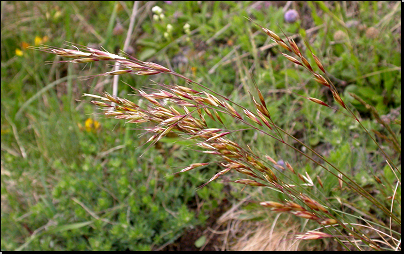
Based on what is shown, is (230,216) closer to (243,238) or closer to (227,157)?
(243,238)

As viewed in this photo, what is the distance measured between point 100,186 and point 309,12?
225 cm

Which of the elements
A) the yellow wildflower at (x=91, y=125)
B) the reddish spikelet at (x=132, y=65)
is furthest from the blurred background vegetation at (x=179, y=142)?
the reddish spikelet at (x=132, y=65)

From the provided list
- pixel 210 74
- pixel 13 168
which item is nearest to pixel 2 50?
pixel 13 168

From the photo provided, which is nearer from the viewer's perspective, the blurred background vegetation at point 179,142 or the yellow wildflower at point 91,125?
the blurred background vegetation at point 179,142

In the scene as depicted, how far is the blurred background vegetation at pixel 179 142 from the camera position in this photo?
236cm

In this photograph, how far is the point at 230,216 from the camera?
2.38 m

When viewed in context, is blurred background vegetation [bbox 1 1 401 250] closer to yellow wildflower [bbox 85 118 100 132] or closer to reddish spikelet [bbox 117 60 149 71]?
yellow wildflower [bbox 85 118 100 132]

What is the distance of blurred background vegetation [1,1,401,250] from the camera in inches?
92.9

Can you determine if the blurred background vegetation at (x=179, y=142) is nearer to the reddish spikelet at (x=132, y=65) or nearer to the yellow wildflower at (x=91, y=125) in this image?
the yellow wildflower at (x=91, y=125)

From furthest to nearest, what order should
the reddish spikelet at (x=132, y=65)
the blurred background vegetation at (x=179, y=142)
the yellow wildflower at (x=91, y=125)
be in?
1. the yellow wildflower at (x=91, y=125)
2. the blurred background vegetation at (x=179, y=142)
3. the reddish spikelet at (x=132, y=65)

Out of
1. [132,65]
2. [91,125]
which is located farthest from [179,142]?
[132,65]

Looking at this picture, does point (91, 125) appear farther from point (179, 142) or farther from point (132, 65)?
point (132, 65)

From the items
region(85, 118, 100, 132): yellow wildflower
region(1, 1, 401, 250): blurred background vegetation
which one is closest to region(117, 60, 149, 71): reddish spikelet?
region(1, 1, 401, 250): blurred background vegetation

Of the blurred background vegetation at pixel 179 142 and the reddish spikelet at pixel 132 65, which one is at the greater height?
the reddish spikelet at pixel 132 65
